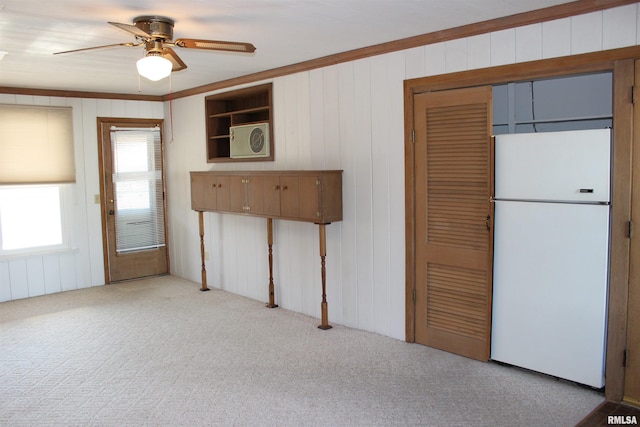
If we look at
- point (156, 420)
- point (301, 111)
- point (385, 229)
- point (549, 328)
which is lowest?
point (156, 420)

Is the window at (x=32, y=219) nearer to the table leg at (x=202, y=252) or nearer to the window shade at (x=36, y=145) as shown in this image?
the window shade at (x=36, y=145)

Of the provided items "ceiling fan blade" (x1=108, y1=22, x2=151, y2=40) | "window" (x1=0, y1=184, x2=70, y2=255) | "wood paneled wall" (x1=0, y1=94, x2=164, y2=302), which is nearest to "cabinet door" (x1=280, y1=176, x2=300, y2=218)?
"ceiling fan blade" (x1=108, y1=22, x2=151, y2=40)

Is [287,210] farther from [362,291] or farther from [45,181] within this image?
[45,181]

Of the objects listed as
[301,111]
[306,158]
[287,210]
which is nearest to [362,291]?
[287,210]

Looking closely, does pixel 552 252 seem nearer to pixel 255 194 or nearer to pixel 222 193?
pixel 255 194

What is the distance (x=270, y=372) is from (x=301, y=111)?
2406 millimetres

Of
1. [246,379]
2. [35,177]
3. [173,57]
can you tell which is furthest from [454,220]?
[35,177]

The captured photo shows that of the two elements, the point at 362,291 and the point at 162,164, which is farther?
the point at 162,164

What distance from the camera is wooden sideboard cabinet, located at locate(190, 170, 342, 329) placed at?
171 inches

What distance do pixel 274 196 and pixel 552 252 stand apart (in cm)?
241

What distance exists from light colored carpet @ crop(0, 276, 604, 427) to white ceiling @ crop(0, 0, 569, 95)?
7.71ft

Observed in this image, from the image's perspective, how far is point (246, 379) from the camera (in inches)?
140

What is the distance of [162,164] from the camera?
22.6ft

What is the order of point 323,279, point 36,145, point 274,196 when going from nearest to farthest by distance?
point 323,279
point 274,196
point 36,145
